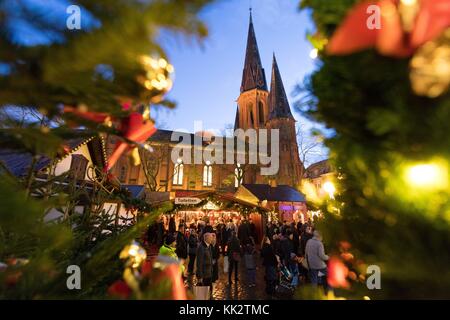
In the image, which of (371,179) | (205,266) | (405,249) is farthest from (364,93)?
(205,266)

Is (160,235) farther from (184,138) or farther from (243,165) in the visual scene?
(184,138)

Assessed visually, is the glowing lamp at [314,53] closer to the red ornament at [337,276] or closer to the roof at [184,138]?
the red ornament at [337,276]

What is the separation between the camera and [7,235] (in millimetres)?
2531

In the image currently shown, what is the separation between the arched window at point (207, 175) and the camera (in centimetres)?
4688

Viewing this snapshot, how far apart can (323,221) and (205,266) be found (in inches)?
250

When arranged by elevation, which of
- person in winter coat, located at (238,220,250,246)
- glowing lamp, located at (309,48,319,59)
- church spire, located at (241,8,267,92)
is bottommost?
person in winter coat, located at (238,220,250,246)

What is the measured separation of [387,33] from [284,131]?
47.1 m

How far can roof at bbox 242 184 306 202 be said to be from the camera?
901 inches

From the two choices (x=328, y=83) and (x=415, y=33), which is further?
(x=328, y=83)

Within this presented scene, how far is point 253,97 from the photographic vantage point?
5666 centimetres

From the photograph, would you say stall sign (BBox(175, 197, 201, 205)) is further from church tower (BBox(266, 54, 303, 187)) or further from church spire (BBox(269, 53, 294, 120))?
church spire (BBox(269, 53, 294, 120))

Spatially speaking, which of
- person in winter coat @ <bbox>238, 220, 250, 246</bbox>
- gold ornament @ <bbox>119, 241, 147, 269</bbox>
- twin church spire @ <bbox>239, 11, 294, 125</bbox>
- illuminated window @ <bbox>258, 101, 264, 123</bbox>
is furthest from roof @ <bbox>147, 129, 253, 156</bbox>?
gold ornament @ <bbox>119, 241, 147, 269</bbox>

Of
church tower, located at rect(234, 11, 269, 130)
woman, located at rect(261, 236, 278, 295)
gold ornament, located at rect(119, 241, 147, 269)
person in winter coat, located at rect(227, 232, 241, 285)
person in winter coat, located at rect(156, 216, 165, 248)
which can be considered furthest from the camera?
church tower, located at rect(234, 11, 269, 130)

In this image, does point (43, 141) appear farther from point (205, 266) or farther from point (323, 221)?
point (205, 266)
